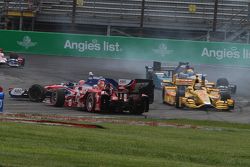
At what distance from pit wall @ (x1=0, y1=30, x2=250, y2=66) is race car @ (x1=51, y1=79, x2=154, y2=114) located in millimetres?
19575

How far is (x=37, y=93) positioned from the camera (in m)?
22.3

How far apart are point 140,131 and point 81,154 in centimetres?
445

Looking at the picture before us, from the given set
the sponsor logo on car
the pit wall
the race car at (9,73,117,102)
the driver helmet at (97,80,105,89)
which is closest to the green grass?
the driver helmet at (97,80,105,89)

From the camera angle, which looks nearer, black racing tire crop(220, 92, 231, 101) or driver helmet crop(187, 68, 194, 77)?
black racing tire crop(220, 92, 231, 101)

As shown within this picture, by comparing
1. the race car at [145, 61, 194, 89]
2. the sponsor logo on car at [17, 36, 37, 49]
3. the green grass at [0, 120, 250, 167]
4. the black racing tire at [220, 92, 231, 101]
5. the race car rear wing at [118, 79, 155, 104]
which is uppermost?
the sponsor logo on car at [17, 36, 37, 49]

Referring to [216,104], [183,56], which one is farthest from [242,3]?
[216,104]

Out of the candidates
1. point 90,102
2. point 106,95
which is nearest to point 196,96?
point 106,95

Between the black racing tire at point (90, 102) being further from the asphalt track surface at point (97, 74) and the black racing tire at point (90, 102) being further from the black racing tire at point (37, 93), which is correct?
the black racing tire at point (37, 93)

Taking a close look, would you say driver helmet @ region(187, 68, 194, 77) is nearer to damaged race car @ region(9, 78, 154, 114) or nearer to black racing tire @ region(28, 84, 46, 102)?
damaged race car @ region(9, 78, 154, 114)

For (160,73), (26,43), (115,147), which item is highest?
(26,43)

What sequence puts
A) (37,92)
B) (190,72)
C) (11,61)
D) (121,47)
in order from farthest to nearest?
(121,47), (11,61), (190,72), (37,92)

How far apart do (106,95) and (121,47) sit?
21113 mm

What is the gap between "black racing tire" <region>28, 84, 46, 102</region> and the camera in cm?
2217

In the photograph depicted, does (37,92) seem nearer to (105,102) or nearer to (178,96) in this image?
(105,102)
